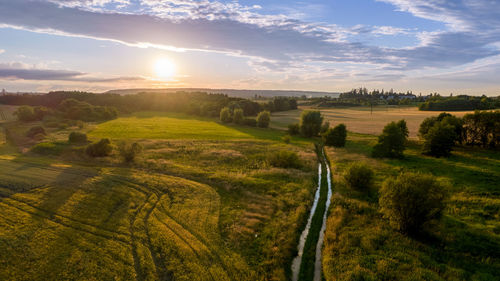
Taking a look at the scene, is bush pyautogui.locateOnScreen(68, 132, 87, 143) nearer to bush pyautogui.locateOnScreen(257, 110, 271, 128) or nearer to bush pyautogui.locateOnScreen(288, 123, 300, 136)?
bush pyautogui.locateOnScreen(257, 110, 271, 128)

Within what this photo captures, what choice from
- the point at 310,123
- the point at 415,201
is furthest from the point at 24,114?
the point at 415,201

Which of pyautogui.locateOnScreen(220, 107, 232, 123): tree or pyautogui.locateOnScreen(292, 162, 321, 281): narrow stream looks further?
pyautogui.locateOnScreen(220, 107, 232, 123): tree

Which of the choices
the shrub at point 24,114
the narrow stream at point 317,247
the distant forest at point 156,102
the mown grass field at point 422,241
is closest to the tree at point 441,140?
the mown grass field at point 422,241

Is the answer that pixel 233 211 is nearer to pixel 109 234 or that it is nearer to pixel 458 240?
pixel 109 234

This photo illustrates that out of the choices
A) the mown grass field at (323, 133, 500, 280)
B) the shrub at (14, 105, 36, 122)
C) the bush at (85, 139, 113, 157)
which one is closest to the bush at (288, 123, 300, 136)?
the mown grass field at (323, 133, 500, 280)

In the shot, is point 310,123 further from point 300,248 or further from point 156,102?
point 156,102

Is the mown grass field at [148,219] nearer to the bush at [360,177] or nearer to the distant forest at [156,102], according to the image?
the bush at [360,177]
